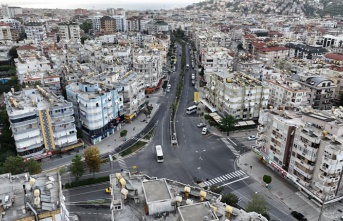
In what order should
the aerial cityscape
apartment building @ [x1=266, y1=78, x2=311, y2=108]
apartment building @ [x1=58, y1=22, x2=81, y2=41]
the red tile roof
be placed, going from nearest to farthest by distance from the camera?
the aerial cityscape < apartment building @ [x1=266, y1=78, x2=311, y2=108] < the red tile roof < apartment building @ [x1=58, y1=22, x2=81, y2=41]

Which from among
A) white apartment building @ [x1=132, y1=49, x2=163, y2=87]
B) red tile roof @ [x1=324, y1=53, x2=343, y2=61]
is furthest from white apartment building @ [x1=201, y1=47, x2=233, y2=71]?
red tile roof @ [x1=324, y1=53, x2=343, y2=61]

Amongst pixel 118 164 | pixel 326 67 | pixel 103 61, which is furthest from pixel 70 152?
pixel 326 67

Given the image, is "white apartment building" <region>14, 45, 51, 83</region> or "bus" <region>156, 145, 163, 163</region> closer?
"bus" <region>156, 145, 163, 163</region>

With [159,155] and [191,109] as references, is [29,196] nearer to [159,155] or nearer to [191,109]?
[159,155]

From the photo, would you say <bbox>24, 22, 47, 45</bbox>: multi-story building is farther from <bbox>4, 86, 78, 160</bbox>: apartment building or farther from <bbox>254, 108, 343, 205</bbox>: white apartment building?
<bbox>254, 108, 343, 205</bbox>: white apartment building

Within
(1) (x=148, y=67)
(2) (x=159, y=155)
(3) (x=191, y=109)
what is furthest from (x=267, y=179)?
(1) (x=148, y=67)
